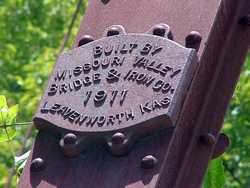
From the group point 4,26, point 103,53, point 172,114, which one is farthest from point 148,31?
point 4,26

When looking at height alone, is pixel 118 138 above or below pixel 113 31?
below

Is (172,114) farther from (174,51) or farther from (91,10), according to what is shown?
(91,10)

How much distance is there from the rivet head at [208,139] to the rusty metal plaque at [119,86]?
0.55 feet

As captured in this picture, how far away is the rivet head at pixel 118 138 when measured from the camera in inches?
88.3

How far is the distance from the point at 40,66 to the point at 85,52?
6.44 m

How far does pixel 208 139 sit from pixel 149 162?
26 centimetres

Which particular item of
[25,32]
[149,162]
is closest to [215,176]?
[149,162]

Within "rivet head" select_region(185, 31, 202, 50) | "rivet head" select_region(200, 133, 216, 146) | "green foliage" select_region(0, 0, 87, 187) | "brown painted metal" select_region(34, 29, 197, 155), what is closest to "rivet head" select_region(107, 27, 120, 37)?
"brown painted metal" select_region(34, 29, 197, 155)

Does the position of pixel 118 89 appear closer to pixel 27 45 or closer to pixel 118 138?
pixel 118 138

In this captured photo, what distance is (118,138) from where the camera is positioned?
88.4 inches

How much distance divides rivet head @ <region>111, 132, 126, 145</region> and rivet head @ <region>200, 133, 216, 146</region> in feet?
0.77

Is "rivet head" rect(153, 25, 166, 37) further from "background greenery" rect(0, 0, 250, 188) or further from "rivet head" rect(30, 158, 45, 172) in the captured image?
"background greenery" rect(0, 0, 250, 188)

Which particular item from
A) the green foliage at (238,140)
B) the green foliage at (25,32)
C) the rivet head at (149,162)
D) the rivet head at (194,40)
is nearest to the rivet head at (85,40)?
the rivet head at (194,40)

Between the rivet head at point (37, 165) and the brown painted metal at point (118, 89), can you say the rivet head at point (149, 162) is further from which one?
the rivet head at point (37, 165)
